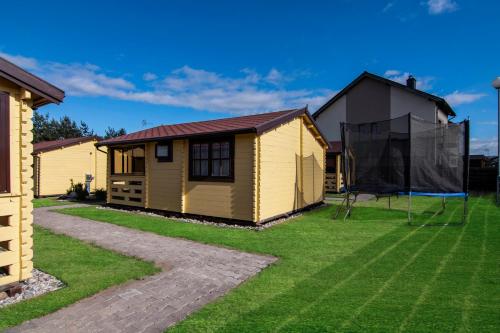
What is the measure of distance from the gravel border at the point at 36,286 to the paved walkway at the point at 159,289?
2.61 feet

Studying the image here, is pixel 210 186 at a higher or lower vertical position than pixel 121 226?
higher

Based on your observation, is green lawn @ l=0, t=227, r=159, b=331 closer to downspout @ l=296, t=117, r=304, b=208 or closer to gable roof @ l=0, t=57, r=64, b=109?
gable roof @ l=0, t=57, r=64, b=109

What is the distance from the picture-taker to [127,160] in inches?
619

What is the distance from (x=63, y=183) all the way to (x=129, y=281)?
16.5m

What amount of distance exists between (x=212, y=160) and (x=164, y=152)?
2.32 m

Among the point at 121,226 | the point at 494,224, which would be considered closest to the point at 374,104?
the point at 494,224

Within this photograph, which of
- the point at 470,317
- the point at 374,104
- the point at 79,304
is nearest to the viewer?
the point at 470,317

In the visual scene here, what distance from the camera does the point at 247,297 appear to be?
386 cm

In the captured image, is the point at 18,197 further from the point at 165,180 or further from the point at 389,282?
the point at 165,180

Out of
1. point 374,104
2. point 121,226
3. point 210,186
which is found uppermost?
point 374,104

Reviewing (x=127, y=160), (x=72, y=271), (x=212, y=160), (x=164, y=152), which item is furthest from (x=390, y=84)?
(x=72, y=271)

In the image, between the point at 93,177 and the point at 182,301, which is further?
the point at 93,177

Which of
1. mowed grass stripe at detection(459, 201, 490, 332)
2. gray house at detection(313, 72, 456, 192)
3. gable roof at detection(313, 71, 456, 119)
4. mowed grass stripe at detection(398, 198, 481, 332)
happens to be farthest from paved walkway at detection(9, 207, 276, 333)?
gable roof at detection(313, 71, 456, 119)

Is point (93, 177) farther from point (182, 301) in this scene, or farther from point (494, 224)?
point (494, 224)
